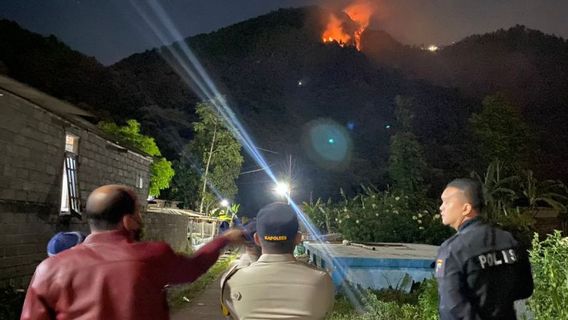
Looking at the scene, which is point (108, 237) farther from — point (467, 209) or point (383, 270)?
point (383, 270)

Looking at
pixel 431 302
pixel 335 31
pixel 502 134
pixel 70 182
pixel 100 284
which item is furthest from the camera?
pixel 335 31

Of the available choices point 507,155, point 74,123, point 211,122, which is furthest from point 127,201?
point 507,155

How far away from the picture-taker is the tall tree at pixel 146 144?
25016mm

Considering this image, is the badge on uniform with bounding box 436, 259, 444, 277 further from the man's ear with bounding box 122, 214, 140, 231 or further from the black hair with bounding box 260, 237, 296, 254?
the man's ear with bounding box 122, 214, 140, 231

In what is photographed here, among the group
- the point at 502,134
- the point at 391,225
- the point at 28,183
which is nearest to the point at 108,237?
the point at 28,183

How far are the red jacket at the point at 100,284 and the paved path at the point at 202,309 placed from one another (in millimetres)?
7882

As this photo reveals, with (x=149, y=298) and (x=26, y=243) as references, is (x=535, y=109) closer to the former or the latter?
(x=26, y=243)

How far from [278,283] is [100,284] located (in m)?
0.88

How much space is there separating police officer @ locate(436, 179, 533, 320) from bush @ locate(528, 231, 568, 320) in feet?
6.48

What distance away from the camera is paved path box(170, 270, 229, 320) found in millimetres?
10273

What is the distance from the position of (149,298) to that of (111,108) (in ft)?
150

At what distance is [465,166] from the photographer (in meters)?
44.3

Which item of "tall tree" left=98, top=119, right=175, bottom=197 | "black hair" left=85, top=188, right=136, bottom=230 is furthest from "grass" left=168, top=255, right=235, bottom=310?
"tall tree" left=98, top=119, right=175, bottom=197

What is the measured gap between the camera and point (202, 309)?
11234mm
